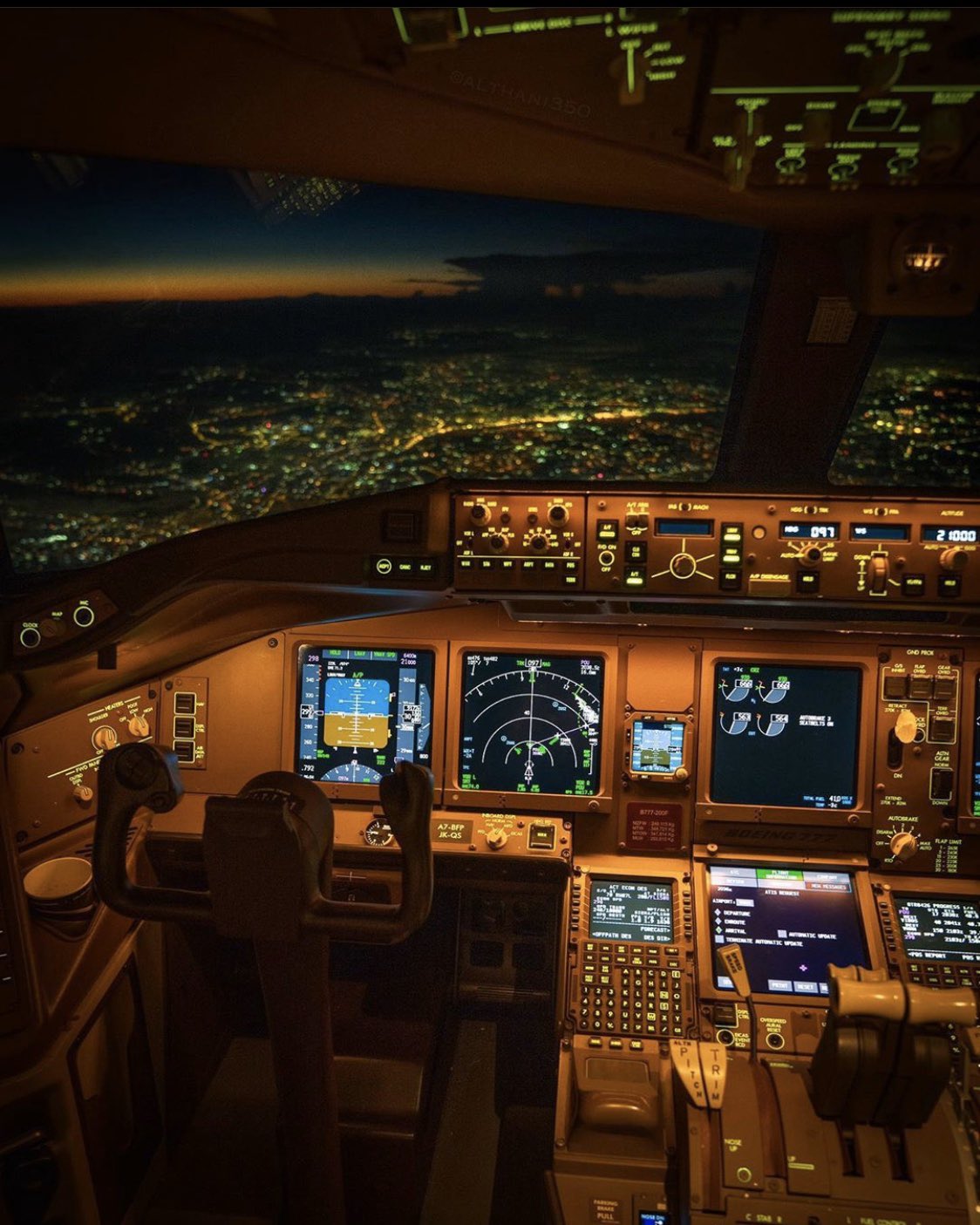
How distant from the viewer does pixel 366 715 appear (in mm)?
2879

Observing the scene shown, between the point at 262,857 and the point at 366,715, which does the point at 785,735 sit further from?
the point at 262,857

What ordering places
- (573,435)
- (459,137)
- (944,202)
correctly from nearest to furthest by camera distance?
(459,137), (944,202), (573,435)

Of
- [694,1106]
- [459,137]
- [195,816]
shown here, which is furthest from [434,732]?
[459,137]

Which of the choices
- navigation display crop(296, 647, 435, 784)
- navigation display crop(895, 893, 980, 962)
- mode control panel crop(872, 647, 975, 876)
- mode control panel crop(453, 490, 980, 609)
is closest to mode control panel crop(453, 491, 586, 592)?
mode control panel crop(453, 490, 980, 609)

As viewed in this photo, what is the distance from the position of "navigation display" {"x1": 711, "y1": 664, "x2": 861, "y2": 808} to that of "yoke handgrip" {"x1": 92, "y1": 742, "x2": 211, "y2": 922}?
5.24 ft

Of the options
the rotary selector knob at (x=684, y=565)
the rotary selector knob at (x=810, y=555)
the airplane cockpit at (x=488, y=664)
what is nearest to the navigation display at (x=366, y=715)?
the airplane cockpit at (x=488, y=664)

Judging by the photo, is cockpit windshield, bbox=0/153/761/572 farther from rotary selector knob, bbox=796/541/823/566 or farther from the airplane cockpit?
rotary selector knob, bbox=796/541/823/566

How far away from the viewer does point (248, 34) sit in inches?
48.3

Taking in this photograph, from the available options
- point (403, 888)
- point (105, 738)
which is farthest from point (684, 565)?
point (105, 738)

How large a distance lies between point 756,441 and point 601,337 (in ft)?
1.71

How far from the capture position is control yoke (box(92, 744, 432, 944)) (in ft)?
5.36

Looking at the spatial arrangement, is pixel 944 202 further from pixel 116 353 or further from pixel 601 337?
pixel 116 353

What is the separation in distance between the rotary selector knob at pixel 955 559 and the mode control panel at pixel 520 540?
86cm

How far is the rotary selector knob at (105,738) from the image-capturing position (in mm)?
2684
